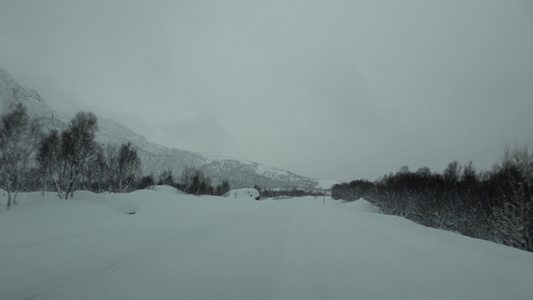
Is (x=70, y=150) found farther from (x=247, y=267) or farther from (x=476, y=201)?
(x=476, y=201)

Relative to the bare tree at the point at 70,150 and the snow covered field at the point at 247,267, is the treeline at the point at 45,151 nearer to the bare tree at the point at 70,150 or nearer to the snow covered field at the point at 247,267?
the bare tree at the point at 70,150

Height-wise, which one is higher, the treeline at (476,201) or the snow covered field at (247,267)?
the treeline at (476,201)

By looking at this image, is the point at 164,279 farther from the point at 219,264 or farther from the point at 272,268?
the point at 272,268

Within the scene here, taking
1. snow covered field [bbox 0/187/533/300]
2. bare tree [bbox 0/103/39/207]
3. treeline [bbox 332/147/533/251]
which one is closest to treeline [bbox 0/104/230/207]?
bare tree [bbox 0/103/39/207]

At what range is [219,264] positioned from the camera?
5.30m

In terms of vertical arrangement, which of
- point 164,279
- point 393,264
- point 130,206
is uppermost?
point 393,264

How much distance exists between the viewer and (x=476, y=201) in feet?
76.5

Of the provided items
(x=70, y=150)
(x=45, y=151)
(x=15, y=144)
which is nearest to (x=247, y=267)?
(x=15, y=144)

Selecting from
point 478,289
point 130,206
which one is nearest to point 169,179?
point 130,206

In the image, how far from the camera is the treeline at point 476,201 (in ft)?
45.1

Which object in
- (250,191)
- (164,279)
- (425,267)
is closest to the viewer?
(164,279)

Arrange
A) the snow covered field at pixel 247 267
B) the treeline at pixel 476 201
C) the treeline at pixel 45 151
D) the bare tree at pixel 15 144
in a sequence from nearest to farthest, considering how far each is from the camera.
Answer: the snow covered field at pixel 247 267 < the treeline at pixel 476 201 < the bare tree at pixel 15 144 < the treeline at pixel 45 151

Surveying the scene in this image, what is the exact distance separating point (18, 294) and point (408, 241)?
10006 mm

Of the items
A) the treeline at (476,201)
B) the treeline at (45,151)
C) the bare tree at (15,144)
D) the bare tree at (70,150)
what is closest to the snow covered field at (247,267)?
the treeline at (476,201)
